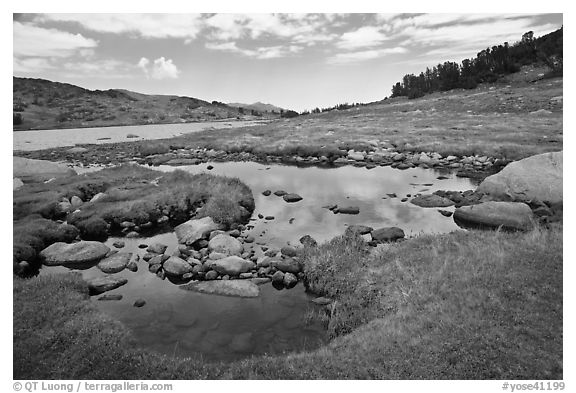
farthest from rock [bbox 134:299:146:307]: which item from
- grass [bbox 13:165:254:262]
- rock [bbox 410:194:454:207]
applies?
rock [bbox 410:194:454:207]

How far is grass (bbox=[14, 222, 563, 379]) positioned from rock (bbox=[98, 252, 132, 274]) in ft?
5.98

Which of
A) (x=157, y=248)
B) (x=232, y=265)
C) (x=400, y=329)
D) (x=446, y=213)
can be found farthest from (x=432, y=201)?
(x=157, y=248)

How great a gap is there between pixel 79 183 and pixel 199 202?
34.9ft

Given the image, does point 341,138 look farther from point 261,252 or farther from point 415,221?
point 261,252

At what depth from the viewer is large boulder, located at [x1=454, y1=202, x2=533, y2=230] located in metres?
17.3

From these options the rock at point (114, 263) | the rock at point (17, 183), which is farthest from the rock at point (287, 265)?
the rock at point (17, 183)

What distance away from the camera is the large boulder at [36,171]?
28516 mm

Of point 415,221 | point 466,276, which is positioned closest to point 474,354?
point 466,276

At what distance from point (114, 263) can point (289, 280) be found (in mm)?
8156

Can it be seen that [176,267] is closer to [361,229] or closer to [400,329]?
[400,329]

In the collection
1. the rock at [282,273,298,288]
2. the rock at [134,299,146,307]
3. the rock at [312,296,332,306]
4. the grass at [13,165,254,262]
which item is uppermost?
the grass at [13,165,254,262]

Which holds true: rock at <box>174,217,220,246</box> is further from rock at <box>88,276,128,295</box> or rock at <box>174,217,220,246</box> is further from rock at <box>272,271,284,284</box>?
rock at <box>272,271,284,284</box>

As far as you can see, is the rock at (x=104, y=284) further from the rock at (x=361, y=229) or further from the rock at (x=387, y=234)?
the rock at (x=387, y=234)

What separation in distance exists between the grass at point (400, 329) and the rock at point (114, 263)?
1824 mm
